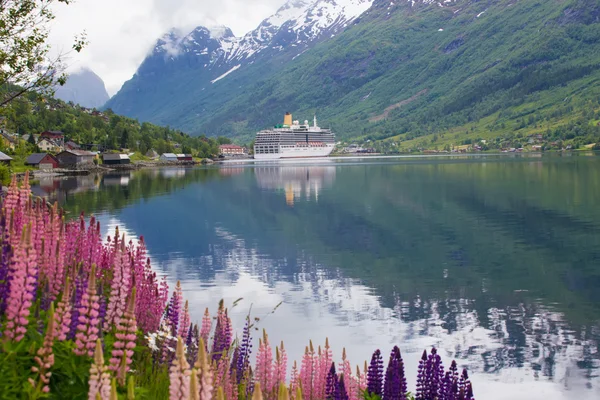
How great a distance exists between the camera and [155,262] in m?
31.8

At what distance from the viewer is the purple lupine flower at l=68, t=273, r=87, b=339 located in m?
8.07

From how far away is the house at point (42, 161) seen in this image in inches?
4983

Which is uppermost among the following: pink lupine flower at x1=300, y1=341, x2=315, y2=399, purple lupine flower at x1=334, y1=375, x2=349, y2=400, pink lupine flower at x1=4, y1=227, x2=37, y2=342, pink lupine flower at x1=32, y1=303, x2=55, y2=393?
pink lupine flower at x1=4, y1=227, x2=37, y2=342

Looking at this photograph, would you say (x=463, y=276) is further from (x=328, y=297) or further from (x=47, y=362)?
(x=47, y=362)

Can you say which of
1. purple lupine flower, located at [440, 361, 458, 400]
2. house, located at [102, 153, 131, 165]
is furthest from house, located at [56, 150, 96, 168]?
purple lupine flower, located at [440, 361, 458, 400]

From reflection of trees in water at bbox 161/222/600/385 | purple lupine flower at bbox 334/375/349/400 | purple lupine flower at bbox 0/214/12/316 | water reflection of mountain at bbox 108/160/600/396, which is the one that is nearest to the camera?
purple lupine flower at bbox 0/214/12/316

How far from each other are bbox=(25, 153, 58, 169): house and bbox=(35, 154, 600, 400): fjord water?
234ft

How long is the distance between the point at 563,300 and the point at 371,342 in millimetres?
8338

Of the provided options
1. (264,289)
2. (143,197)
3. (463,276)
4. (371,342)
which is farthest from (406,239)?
(143,197)

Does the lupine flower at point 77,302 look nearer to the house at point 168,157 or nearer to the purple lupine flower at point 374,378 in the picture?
the purple lupine flower at point 374,378

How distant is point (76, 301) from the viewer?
8688 millimetres

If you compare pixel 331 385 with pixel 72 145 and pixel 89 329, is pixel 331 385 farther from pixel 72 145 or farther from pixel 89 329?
pixel 72 145

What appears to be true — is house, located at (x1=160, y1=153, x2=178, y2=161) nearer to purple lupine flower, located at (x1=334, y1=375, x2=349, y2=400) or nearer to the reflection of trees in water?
the reflection of trees in water

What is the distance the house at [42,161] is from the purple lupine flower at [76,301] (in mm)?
124826
